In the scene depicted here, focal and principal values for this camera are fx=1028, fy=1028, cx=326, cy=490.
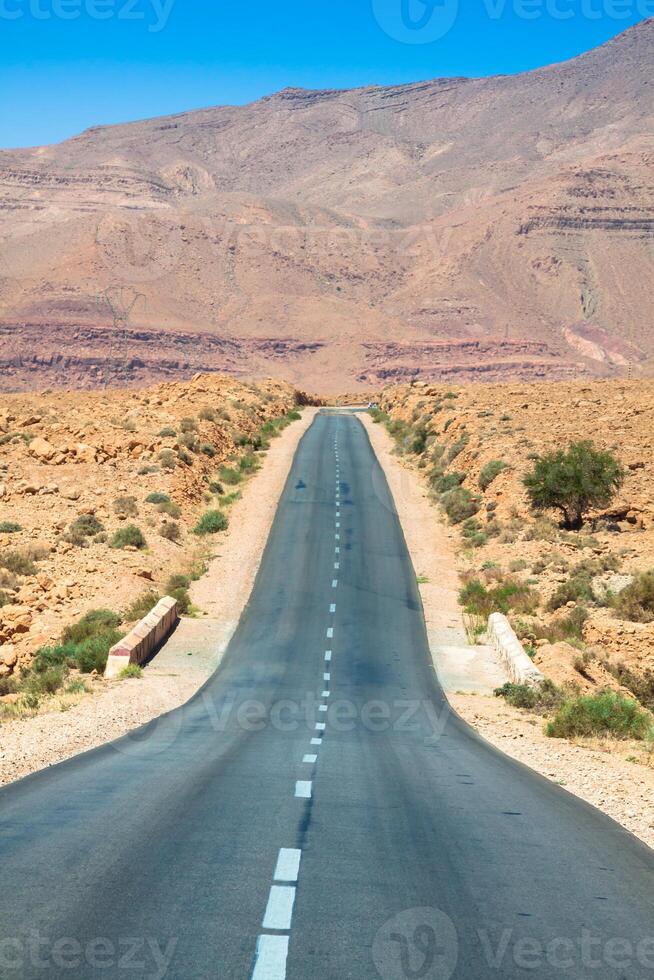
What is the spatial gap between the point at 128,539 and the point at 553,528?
14998 millimetres

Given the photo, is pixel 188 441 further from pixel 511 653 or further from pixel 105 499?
pixel 511 653

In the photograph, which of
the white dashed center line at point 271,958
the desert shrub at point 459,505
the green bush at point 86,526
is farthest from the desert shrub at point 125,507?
A: the white dashed center line at point 271,958

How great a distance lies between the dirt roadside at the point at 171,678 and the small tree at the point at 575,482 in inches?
418

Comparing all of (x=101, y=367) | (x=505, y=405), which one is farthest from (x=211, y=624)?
(x=101, y=367)

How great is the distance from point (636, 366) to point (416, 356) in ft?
122

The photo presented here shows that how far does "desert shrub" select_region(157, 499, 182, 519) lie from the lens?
132 ft

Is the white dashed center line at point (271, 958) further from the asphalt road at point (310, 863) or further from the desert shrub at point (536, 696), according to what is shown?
the desert shrub at point (536, 696)

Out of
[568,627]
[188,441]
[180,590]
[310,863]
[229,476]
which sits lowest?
[310,863]

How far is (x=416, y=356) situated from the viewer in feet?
562

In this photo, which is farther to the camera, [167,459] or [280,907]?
[167,459]

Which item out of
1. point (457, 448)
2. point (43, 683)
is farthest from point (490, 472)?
point (43, 683)

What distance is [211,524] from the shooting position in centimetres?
4081

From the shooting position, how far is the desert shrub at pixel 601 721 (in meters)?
16.6

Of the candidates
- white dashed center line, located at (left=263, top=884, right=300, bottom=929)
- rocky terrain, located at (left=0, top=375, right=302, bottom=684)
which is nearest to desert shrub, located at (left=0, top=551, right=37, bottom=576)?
rocky terrain, located at (left=0, top=375, right=302, bottom=684)
